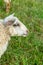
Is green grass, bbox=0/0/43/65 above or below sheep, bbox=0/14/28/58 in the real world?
below

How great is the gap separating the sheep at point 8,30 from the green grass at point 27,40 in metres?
0.26

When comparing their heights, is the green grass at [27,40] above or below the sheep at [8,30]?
below

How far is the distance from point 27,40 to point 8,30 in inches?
29.5

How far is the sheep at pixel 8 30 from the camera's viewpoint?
19.4ft

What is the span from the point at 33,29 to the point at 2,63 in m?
1.79

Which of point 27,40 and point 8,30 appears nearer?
point 8,30

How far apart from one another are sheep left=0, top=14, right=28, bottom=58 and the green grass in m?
0.26

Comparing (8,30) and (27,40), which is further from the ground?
(8,30)

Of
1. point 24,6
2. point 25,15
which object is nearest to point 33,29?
point 25,15

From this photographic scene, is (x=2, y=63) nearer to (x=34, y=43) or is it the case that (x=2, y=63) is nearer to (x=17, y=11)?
(x=34, y=43)

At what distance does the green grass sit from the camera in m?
6.02

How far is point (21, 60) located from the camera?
5.97 m

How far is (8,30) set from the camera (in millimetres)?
6188

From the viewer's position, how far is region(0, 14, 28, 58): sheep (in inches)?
233
